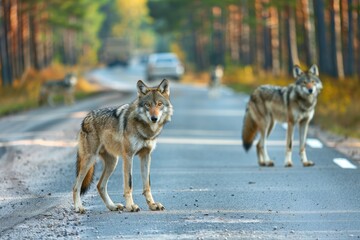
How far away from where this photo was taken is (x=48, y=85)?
3706 centimetres

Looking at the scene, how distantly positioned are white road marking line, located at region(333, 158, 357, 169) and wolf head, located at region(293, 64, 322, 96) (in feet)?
3.64

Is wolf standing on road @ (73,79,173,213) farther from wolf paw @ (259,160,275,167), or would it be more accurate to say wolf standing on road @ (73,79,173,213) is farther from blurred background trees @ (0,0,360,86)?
blurred background trees @ (0,0,360,86)

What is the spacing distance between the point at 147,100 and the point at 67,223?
1.60 m

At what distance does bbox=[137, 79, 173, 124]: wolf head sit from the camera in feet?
32.0

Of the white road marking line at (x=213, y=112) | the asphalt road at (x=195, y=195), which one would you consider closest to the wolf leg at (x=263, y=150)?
the asphalt road at (x=195, y=195)

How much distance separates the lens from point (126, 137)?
10008 mm

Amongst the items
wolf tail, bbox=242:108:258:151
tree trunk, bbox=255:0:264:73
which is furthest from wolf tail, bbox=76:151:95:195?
tree trunk, bbox=255:0:264:73

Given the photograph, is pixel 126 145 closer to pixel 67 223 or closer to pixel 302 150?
pixel 67 223

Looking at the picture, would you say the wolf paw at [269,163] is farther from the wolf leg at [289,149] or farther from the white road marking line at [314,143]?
the white road marking line at [314,143]

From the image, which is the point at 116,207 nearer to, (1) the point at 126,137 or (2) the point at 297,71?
(1) the point at 126,137

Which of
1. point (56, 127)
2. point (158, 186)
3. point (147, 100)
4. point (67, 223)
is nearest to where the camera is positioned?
point (67, 223)

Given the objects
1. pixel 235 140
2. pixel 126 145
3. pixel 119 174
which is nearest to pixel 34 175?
pixel 119 174

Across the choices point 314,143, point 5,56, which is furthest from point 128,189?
point 5,56

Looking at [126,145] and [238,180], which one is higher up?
[126,145]
